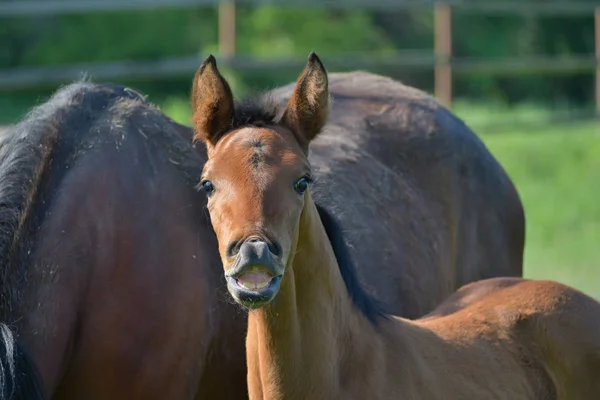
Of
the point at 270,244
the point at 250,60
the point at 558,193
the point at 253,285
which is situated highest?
the point at 250,60

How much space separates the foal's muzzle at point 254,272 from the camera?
317cm

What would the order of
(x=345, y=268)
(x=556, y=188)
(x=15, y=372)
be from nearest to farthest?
(x=15, y=372)
(x=345, y=268)
(x=556, y=188)

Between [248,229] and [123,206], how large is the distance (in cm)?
94

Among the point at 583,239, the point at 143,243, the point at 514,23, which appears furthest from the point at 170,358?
the point at 514,23

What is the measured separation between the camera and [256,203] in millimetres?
3311

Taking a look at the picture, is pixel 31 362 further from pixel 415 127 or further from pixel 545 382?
pixel 415 127

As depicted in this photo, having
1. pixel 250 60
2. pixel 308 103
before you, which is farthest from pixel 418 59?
pixel 308 103

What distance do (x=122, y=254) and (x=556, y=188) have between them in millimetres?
8162

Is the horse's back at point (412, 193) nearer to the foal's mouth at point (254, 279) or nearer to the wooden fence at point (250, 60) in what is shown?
the foal's mouth at point (254, 279)

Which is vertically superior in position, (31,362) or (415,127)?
(415,127)

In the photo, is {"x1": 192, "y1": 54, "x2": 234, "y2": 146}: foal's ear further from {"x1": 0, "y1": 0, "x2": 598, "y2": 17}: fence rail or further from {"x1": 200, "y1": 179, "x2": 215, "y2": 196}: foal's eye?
{"x1": 0, "y1": 0, "x2": 598, "y2": 17}: fence rail

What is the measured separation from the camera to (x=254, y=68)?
1090 centimetres

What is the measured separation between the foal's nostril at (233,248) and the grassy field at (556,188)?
204 inches

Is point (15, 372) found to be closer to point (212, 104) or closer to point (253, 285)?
point (253, 285)
